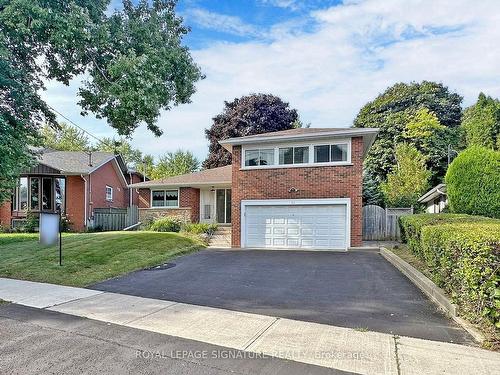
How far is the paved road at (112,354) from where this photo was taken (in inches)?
150

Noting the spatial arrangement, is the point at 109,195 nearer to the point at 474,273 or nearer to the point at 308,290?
the point at 308,290

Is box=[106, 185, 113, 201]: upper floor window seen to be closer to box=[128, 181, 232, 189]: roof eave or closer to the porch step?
box=[128, 181, 232, 189]: roof eave

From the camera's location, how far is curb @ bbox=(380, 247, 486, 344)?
4.74 m

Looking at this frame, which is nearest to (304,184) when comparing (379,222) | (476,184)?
(379,222)

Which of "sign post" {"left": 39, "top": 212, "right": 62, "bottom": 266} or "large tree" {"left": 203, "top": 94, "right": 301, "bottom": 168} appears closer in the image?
"sign post" {"left": 39, "top": 212, "right": 62, "bottom": 266}

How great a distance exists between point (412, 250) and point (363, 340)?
285 inches

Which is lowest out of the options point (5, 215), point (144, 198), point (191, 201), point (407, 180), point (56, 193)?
point (5, 215)

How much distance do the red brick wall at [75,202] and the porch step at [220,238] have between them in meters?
9.60

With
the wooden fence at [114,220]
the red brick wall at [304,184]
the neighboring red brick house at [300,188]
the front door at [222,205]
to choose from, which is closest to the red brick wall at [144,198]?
the wooden fence at [114,220]

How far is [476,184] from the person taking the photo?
538 inches

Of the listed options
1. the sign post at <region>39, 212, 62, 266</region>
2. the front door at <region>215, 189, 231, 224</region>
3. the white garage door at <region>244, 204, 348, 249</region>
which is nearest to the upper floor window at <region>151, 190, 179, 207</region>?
the front door at <region>215, 189, 231, 224</region>

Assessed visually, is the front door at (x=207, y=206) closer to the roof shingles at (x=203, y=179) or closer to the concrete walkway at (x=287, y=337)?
the roof shingles at (x=203, y=179)

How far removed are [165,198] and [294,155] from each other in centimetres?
985

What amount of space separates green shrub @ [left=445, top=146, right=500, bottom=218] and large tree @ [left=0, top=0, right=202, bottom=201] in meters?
10.8
